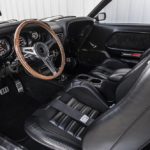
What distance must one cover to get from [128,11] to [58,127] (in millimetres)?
1612

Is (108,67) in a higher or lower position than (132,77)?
lower

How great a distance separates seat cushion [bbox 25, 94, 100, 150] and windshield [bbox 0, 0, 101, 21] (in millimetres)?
1578

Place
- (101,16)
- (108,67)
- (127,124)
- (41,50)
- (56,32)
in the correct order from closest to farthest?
(127,124), (41,50), (56,32), (108,67), (101,16)

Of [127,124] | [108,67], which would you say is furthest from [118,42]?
[127,124]

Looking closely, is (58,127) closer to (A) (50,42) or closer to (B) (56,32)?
(A) (50,42)

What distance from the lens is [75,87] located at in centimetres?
148

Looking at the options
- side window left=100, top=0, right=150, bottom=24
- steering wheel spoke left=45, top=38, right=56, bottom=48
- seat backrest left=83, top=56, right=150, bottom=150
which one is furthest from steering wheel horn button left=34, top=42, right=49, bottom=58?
side window left=100, top=0, right=150, bottom=24

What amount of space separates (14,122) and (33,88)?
300mm

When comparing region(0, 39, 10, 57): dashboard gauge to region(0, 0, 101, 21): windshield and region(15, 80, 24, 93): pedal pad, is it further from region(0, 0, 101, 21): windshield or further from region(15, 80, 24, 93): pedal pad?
region(0, 0, 101, 21): windshield

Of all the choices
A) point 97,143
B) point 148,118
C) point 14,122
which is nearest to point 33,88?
point 14,122

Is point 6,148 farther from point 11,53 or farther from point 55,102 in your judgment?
point 11,53

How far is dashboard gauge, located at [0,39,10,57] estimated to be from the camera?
1442mm

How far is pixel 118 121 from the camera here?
86 centimetres

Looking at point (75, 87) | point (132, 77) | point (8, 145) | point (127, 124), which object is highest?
point (132, 77)
